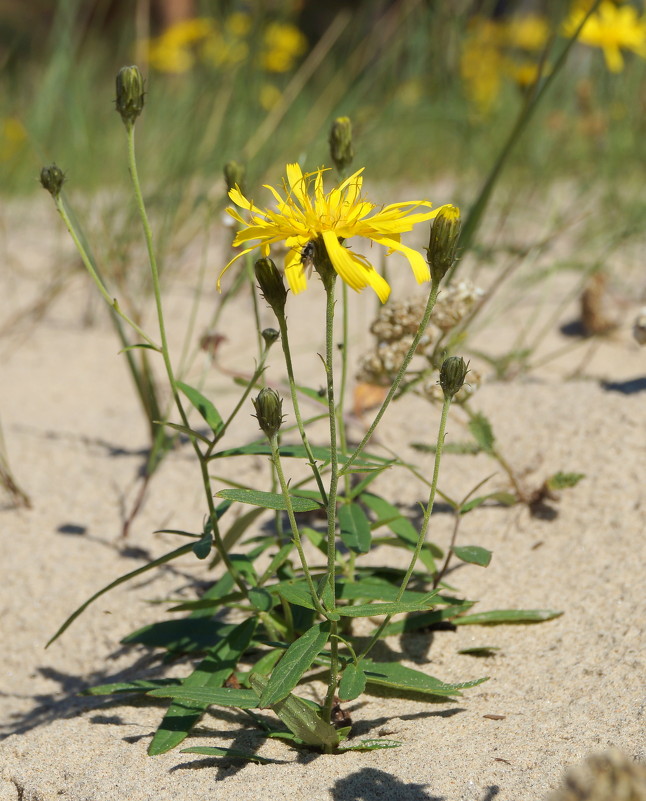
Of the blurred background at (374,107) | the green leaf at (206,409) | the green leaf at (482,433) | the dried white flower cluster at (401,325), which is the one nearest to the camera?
the green leaf at (206,409)

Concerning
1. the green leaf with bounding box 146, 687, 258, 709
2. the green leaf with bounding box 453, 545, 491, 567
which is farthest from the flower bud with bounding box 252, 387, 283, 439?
the green leaf with bounding box 453, 545, 491, 567

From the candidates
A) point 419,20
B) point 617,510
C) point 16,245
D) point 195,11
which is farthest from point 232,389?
point 195,11

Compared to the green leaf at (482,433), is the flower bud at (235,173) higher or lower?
higher

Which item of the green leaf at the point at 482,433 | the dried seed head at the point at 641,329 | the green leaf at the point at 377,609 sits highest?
the dried seed head at the point at 641,329

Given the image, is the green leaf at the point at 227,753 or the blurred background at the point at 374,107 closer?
the green leaf at the point at 227,753

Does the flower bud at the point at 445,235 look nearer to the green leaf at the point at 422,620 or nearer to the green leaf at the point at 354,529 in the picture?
the green leaf at the point at 354,529

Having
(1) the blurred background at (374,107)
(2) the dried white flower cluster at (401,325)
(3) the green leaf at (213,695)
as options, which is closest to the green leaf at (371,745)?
(3) the green leaf at (213,695)

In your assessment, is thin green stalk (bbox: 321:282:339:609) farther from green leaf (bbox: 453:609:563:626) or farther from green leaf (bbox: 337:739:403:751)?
green leaf (bbox: 453:609:563:626)
